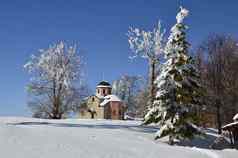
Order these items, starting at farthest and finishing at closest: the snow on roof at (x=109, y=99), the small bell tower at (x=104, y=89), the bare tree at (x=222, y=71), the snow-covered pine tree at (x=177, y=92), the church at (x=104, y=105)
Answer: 1. the small bell tower at (x=104, y=89)
2. the snow on roof at (x=109, y=99)
3. the church at (x=104, y=105)
4. the bare tree at (x=222, y=71)
5. the snow-covered pine tree at (x=177, y=92)

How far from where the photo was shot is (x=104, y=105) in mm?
67312

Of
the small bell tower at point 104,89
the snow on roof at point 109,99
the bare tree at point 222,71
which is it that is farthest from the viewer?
the small bell tower at point 104,89

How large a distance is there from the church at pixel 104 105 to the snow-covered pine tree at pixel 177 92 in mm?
38312

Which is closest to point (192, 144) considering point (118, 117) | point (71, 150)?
point (71, 150)

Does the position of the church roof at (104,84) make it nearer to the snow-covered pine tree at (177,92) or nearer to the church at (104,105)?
the church at (104,105)

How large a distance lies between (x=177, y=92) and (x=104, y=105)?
4154 centimetres

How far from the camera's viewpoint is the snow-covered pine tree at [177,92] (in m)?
25.9

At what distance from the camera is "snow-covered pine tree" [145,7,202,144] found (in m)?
25.9

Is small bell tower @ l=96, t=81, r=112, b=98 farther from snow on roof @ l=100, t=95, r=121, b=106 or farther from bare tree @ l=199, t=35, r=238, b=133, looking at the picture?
bare tree @ l=199, t=35, r=238, b=133

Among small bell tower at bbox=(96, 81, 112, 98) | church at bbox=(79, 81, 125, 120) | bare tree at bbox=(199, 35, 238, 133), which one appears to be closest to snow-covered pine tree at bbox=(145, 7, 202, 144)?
bare tree at bbox=(199, 35, 238, 133)

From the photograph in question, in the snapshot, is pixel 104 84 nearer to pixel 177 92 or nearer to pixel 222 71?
pixel 222 71

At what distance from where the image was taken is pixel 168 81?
26391 mm

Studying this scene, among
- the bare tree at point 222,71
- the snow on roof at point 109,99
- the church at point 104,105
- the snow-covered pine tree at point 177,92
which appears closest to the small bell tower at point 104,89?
the church at point 104,105

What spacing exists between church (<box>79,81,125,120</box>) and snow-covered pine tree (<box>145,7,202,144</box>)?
38.3m
